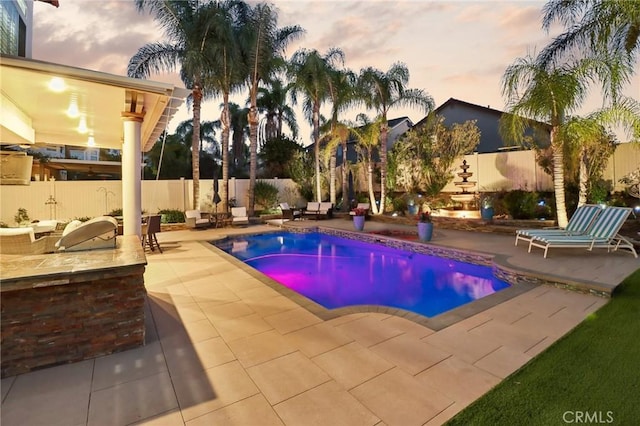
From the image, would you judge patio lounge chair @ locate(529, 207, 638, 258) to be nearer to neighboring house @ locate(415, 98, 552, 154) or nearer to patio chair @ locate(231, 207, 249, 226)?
patio chair @ locate(231, 207, 249, 226)

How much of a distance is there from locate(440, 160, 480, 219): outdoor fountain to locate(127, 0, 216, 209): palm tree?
1167 cm

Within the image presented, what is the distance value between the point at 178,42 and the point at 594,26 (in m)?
14.2

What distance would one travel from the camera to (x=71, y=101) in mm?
4699

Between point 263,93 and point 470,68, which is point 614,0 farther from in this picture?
point 263,93

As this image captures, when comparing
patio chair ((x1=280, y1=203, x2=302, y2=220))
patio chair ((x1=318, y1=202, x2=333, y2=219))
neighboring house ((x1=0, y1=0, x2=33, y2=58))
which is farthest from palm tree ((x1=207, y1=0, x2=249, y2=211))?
neighboring house ((x1=0, y1=0, x2=33, y2=58))

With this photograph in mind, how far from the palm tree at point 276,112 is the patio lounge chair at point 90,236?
21607mm

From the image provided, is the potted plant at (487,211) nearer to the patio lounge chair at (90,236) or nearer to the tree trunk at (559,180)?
the tree trunk at (559,180)

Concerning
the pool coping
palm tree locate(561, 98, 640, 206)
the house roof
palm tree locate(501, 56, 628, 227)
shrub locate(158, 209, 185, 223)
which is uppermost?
the house roof

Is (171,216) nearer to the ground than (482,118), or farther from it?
nearer to the ground

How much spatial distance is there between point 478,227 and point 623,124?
4528mm

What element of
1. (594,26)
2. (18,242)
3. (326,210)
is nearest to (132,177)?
(18,242)

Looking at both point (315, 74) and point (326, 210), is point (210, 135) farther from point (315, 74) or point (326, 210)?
point (326, 210)

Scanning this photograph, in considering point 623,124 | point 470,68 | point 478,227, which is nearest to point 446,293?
point 478,227

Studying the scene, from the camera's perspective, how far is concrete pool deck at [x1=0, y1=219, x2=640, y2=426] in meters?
2.27
